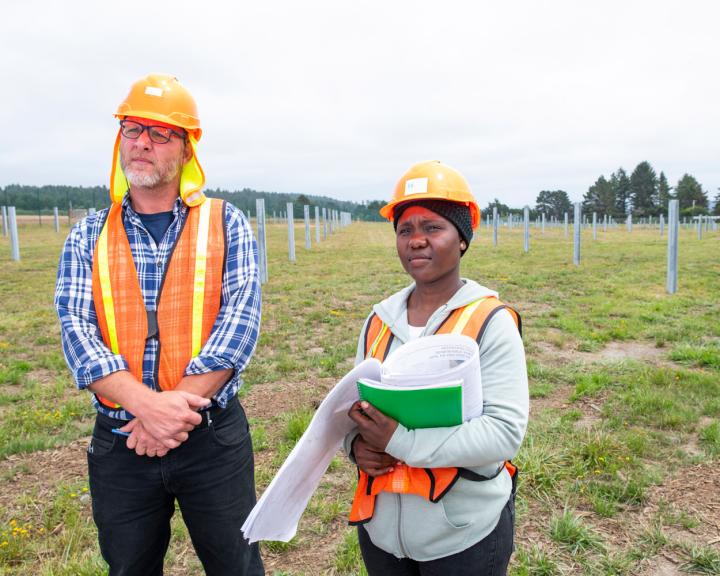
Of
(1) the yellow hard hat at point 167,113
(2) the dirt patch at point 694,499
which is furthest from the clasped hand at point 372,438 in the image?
(2) the dirt patch at point 694,499

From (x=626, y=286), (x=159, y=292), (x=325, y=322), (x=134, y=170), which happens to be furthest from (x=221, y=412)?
(x=626, y=286)

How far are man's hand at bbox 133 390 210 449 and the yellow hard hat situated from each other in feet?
2.41

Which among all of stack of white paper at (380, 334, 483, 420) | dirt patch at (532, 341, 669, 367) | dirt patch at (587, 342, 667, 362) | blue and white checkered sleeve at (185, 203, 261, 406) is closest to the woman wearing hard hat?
stack of white paper at (380, 334, 483, 420)

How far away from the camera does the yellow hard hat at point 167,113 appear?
1981 mm

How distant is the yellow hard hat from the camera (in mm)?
1981

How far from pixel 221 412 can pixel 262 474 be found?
174cm

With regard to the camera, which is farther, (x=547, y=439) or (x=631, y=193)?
(x=631, y=193)

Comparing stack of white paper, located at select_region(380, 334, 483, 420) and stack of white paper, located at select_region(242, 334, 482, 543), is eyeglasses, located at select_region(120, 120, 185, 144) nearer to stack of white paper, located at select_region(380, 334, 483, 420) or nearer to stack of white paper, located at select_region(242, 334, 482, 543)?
stack of white paper, located at select_region(242, 334, 482, 543)

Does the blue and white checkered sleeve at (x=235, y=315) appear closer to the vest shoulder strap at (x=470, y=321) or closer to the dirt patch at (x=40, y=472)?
the vest shoulder strap at (x=470, y=321)

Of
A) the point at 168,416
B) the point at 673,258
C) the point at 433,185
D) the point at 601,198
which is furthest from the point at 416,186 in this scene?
the point at 601,198

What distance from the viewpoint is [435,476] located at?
1513mm

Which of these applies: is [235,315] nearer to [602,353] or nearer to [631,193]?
[602,353]

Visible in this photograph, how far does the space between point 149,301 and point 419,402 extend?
1.10 meters

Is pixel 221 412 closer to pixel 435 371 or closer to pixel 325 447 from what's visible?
pixel 325 447
